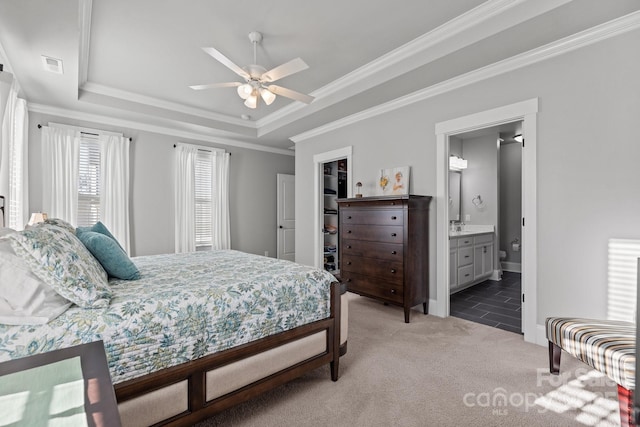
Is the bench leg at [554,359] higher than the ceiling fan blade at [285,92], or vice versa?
the ceiling fan blade at [285,92]

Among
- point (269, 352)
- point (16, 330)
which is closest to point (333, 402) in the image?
point (269, 352)

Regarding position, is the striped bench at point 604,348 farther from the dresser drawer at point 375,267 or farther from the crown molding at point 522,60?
the crown molding at point 522,60

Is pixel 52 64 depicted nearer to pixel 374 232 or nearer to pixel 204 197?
pixel 204 197

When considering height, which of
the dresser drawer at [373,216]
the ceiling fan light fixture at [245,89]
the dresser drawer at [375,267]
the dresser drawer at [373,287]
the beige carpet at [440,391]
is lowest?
the beige carpet at [440,391]

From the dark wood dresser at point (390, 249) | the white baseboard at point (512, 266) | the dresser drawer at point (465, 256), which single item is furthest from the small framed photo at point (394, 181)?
the white baseboard at point (512, 266)

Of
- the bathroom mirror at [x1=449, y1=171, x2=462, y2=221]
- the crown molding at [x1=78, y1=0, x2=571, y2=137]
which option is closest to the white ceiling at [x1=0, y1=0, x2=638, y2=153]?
the crown molding at [x1=78, y1=0, x2=571, y2=137]

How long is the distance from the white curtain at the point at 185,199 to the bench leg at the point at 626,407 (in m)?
5.04

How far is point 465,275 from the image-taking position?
4.45 m

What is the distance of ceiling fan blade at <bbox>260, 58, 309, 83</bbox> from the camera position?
233 centimetres

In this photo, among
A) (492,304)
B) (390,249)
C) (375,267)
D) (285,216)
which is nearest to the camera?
(390,249)

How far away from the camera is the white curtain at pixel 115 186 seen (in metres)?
4.33

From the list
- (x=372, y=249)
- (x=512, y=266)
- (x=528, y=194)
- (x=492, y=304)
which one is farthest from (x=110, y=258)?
(x=512, y=266)

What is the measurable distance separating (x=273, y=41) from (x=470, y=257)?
3917 mm

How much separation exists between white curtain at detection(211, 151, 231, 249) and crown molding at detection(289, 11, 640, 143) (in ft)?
8.76
